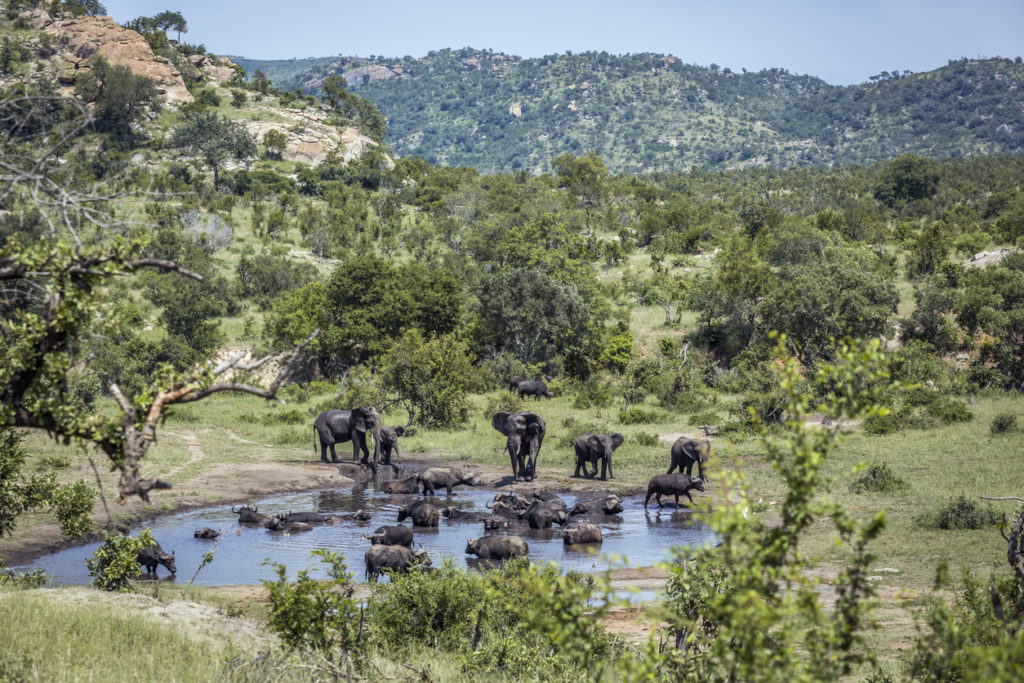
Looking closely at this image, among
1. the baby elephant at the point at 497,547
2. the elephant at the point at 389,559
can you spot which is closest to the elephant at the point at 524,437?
the baby elephant at the point at 497,547

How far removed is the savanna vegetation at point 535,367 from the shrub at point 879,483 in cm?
7

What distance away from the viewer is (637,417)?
3055 centimetres

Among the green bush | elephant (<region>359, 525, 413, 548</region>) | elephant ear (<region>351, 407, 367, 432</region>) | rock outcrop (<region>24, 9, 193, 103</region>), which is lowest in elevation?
elephant (<region>359, 525, 413, 548</region>)

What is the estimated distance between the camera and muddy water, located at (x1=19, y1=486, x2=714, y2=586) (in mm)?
15383

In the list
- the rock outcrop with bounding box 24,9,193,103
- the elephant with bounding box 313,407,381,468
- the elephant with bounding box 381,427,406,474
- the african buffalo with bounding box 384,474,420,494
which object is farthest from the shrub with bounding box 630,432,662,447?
the rock outcrop with bounding box 24,9,193,103

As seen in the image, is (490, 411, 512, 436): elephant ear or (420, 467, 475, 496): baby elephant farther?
(490, 411, 512, 436): elephant ear

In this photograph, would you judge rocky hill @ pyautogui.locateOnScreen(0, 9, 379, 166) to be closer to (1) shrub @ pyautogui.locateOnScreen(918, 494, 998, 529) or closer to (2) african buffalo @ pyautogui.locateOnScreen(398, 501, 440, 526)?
(2) african buffalo @ pyautogui.locateOnScreen(398, 501, 440, 526)

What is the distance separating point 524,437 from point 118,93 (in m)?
77.5

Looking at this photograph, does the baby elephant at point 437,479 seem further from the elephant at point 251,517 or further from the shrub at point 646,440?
the shrub at point 646,440

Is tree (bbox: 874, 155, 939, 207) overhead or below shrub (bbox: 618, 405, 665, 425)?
overhead

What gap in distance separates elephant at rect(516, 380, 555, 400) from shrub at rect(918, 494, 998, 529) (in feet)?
62.2

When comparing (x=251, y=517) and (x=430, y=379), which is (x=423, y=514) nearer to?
(x=251, y=517)

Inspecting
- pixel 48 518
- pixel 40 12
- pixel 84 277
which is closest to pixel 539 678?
pixel 84 277

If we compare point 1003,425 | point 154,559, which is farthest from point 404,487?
point 1003,425
